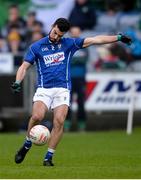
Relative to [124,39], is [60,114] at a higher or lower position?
lower

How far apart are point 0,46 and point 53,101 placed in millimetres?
12093

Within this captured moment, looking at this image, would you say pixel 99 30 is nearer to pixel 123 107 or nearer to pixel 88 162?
pixel 123 107

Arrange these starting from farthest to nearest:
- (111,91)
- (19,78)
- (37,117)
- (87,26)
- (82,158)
Answer: (87,26) → (111,91) → (82,158) → (19,78) → (37,117)

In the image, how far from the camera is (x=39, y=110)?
14.5 m

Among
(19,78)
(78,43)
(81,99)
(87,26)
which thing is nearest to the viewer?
(19,78)

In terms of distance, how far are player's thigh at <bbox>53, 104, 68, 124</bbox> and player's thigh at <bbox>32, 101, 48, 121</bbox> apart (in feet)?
0.68

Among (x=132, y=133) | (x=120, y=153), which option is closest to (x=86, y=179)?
(x=120, y=153)

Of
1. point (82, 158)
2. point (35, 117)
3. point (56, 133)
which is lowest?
point (82, 158)

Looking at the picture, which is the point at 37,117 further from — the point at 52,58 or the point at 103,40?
the point at 103,40

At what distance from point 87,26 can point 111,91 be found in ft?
9.20

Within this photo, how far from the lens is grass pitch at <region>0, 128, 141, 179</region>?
508 inches

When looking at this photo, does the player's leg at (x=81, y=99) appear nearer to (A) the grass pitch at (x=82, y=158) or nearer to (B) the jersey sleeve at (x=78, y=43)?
(A) the grass pitch at (x=82, y=158)

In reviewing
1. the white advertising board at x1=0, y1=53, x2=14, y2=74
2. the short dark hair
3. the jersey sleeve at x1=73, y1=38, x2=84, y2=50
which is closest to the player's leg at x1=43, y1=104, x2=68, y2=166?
the jersey sleeve at x1=73, y1=38, x2=84, y2=50

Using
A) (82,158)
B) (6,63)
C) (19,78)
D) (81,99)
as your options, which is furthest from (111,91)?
(19,78)
